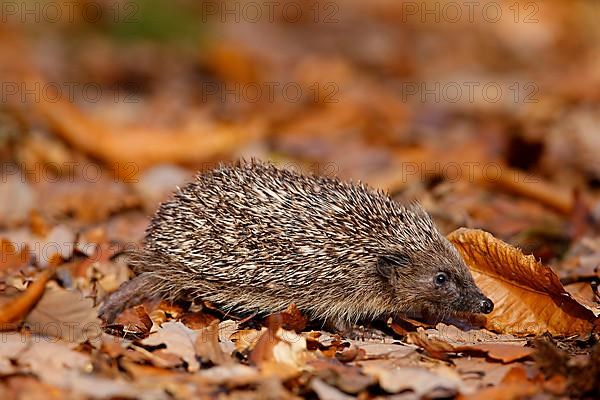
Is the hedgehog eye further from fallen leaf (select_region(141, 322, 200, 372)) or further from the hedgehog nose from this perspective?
fallen leaf (select_region(141, 322, 200, 372))

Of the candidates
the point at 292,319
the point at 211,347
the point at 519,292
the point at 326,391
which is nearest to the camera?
the point at 326,391

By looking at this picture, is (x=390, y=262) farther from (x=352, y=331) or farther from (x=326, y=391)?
(x=326, y=391)

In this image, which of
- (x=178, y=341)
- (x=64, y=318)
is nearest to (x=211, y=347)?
(x=178, y=341)

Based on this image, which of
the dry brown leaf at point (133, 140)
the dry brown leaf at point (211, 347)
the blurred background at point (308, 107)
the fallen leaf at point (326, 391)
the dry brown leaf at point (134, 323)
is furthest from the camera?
the dry brown leaf at point (133, 140)

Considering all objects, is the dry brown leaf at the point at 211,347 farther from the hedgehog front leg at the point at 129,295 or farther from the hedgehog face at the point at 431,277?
the hedgehog face at the point at 431,277

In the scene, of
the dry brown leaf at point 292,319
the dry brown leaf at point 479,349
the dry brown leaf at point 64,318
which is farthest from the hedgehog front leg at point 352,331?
the dry brown leaf at point 64,318

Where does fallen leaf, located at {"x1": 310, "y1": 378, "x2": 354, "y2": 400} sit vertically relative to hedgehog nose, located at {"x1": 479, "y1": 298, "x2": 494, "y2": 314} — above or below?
below

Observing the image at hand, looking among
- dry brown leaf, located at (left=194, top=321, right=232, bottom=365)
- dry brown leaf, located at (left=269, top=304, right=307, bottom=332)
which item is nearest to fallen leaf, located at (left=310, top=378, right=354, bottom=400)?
dry brown leaf, located at (left=194, top=321, right=232, bottom=365)
